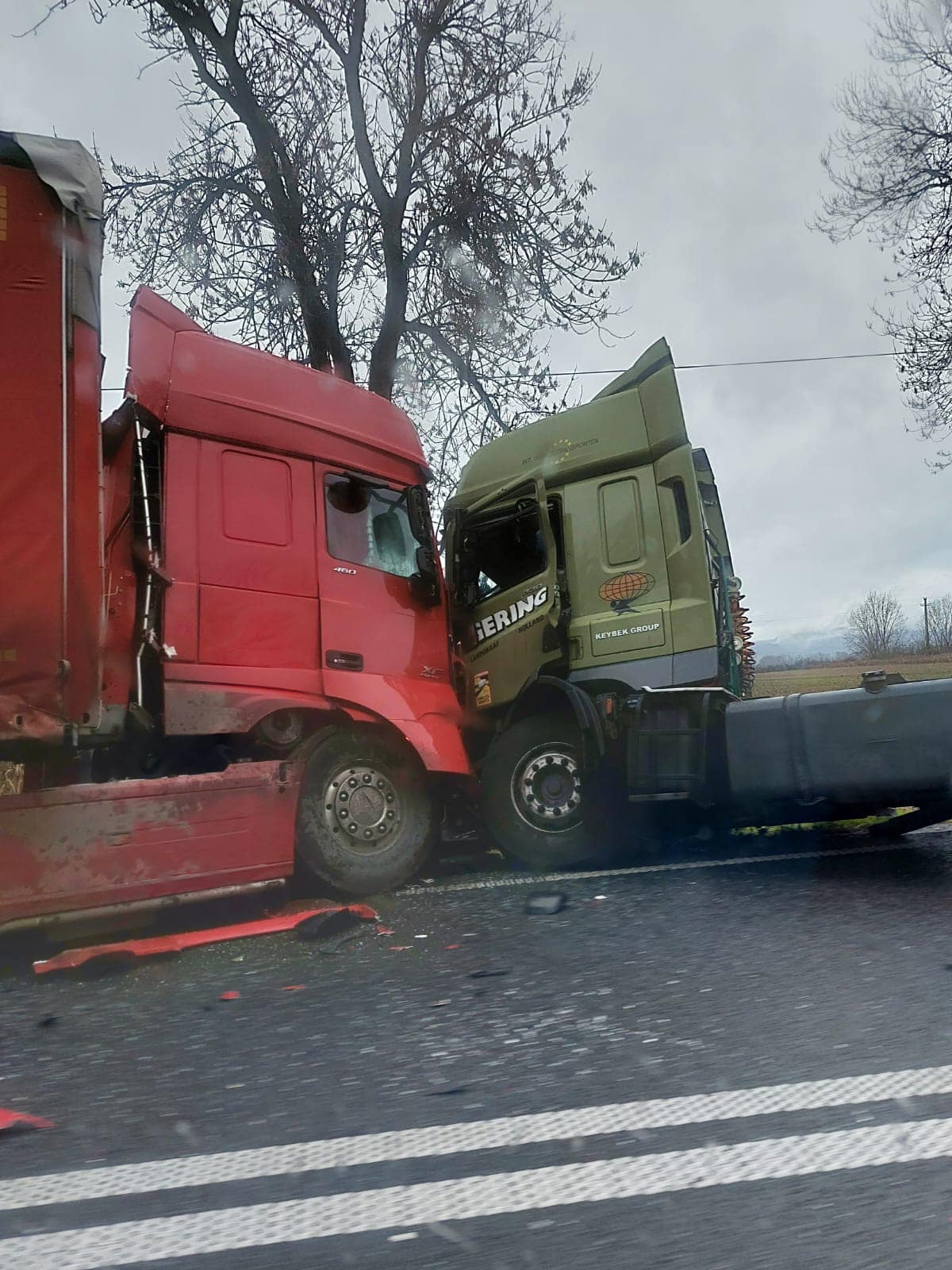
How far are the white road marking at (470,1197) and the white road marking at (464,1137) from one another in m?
0.17

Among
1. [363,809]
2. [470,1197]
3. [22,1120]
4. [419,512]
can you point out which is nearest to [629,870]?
[363,809]

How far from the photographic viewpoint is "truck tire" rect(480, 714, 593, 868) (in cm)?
680

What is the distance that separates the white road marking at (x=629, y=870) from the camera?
6.32 m

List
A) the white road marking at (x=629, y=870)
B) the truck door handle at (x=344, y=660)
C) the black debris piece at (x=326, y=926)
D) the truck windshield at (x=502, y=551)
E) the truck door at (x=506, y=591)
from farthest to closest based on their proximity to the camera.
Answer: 1. the truck windshield at (x=502, y=551)
2. the truck door at (x=506, y=591)
3. the white road marking at (x=629, y=870)
4. the truck door handle at (x=344, y=660)
5. the black debris piece at (x=326, y=926)

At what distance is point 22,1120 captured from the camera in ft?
9.73

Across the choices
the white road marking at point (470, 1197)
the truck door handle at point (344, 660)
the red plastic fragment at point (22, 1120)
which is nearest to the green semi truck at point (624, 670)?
the truck door handle at point (344, 660)

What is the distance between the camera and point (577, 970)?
13.8 ft

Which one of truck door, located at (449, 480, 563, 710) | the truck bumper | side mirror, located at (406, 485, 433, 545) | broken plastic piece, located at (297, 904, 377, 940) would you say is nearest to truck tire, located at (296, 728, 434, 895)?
the truck bumper

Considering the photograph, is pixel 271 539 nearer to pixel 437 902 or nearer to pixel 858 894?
pixel 437 902

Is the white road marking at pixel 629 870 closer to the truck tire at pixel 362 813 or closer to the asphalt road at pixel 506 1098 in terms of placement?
the truck tire at pixel 362 813

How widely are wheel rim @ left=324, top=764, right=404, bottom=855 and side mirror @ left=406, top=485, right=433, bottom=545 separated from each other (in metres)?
1.62

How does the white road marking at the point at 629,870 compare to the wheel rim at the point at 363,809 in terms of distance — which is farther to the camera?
the white road marking at the point at 629,870

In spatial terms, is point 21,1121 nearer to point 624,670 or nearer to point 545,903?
point 545,903

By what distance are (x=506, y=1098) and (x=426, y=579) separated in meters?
4.32
